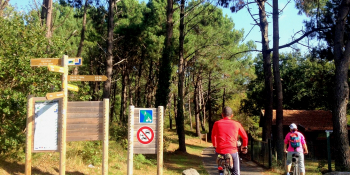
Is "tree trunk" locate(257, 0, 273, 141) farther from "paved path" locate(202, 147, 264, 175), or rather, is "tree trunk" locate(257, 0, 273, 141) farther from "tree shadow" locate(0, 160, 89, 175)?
"tree shadow" locate(0, 160, 89, 175)

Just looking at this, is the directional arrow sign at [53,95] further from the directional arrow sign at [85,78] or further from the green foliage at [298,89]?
the green foliage at [298,89]

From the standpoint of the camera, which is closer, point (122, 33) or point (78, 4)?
point (78, 4)

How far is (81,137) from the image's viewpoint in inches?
318

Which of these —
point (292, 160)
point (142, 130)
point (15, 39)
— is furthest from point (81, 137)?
point (292, 160)

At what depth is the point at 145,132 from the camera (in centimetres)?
833

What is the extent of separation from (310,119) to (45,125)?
2730cm

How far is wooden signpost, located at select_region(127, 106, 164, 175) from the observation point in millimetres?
8250

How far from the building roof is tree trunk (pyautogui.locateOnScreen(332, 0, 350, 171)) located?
17.3 m

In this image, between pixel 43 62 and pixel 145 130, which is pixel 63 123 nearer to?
pixel 43 62

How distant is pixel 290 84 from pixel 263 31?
2305 centimetres

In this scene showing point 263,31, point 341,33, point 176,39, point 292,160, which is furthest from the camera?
point 176,39

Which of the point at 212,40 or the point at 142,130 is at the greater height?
the point at 212,40

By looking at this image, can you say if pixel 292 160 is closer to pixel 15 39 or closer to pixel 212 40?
pixel 15 39

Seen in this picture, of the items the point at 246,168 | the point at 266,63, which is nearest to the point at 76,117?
the point at 246,168
